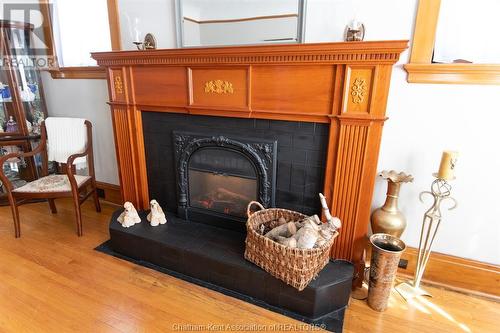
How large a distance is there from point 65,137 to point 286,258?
Answer: 2.18 metres

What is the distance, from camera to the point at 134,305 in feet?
5.40

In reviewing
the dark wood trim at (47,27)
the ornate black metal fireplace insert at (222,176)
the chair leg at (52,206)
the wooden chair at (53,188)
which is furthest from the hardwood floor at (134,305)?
the dark wood trim at (47,27)

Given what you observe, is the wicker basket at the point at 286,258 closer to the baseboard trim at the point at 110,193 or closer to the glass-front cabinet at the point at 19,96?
the baseboard trim at the point at 110,193

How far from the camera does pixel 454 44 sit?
151 centimetres

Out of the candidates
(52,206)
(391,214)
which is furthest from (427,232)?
(52,206)

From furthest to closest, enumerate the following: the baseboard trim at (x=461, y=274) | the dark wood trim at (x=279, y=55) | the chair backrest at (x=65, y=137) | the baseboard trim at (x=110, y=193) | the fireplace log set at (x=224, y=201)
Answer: the baseboard trim at (x=110, y=193) → the chair backrest at (x=65, y=137) → the fireplace log set at (x=224, y=201) → the baseboard trim at (x=461, y=274) → the dark wood trim at (x=279, y=55)

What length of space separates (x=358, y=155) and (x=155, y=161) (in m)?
1.44

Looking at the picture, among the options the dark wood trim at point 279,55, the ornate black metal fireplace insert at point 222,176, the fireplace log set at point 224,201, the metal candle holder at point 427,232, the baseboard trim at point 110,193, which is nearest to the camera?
the dark wood trim at point 279,55

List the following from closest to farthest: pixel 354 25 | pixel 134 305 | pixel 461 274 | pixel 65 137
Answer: pixel 354 25 < pixel 134 305 < pixel 461 274 < pixel 65 137

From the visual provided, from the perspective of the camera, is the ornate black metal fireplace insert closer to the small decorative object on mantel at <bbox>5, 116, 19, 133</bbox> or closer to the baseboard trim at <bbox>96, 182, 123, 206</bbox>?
the baseboard trim at <bbox>96, 182, 123, 206</bbox>

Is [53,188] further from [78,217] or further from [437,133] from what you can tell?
[437,133]

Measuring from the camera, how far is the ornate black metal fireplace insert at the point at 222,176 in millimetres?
1822

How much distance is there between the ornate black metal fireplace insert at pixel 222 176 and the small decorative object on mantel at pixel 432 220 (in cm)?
88

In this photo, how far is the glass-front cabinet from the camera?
8.39 feet
